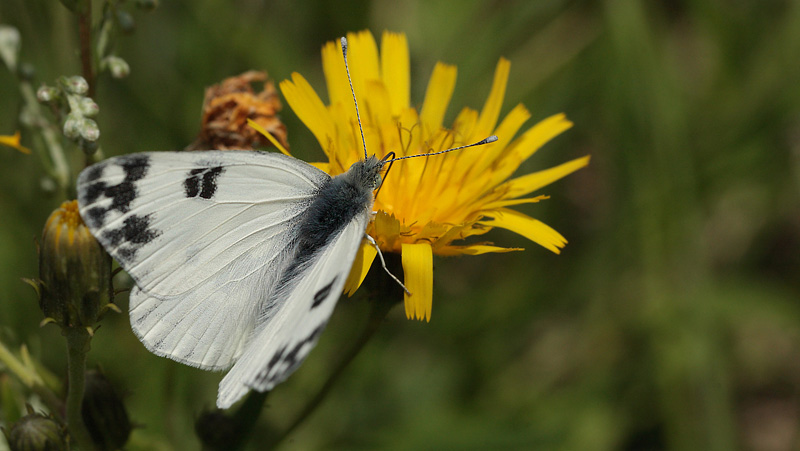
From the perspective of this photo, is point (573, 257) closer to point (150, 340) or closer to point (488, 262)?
point (488, 262)

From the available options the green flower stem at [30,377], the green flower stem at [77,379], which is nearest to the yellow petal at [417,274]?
the green flower stem at [77,379]

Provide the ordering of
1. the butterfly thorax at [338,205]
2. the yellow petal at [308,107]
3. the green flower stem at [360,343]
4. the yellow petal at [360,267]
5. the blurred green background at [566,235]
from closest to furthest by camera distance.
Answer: the yellow petal at [360,267], the green flower stem at [360,343], the butterfly thorax at [338,205], the yellow petal at [308,107], the blurred green background at [566,235]

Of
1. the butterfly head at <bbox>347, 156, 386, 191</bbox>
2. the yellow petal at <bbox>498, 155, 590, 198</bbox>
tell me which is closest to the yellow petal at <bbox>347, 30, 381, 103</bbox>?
the butterfly head at <bbox>347, 156, 386, 191</bbox>

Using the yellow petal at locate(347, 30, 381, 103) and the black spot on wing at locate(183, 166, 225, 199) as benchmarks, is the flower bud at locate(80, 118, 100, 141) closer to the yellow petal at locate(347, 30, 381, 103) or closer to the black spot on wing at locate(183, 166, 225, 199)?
the black spot on wing at locate(183, 166, 225, 199)

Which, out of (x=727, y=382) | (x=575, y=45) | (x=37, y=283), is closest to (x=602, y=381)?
(x=727, y=382)

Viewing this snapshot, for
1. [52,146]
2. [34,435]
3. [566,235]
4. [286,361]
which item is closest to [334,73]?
[52,146]

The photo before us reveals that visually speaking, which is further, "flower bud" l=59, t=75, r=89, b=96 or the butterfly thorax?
the butterfly thorax

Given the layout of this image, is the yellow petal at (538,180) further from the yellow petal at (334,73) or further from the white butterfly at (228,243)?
the yellow petal at (334,73)
